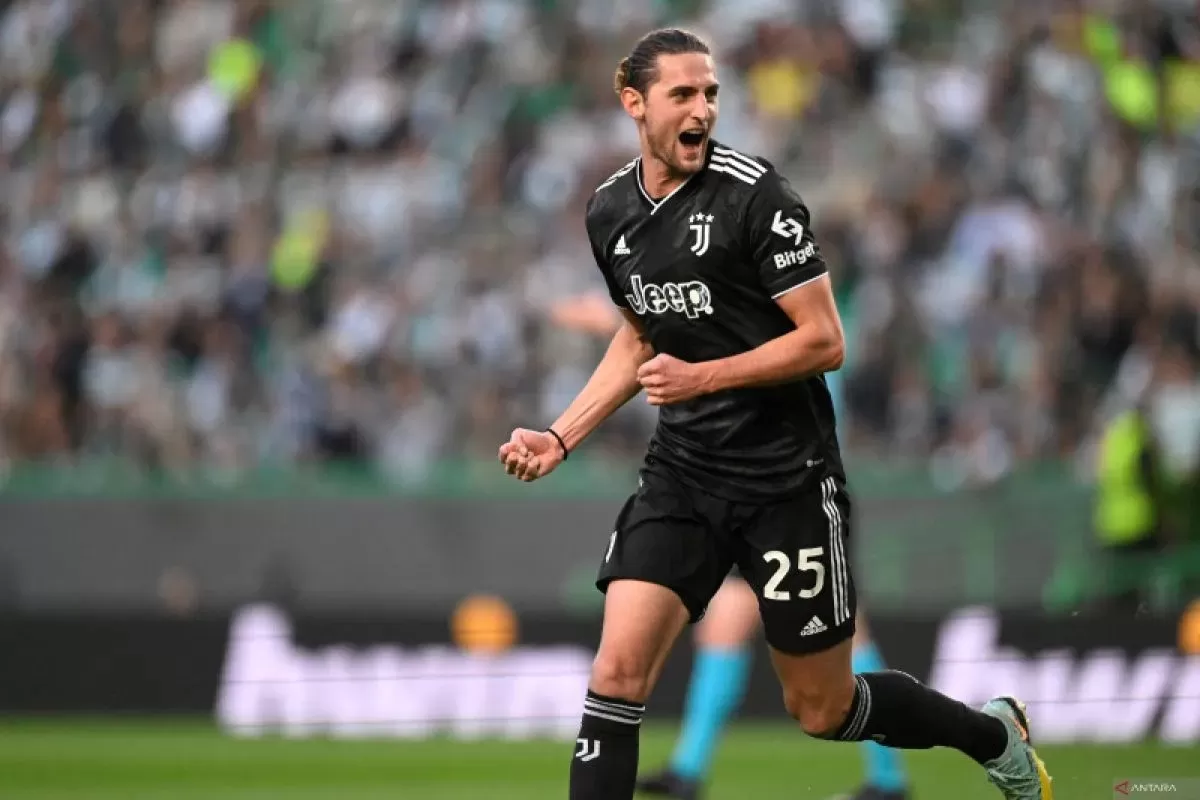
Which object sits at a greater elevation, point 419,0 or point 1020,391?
point 419,0

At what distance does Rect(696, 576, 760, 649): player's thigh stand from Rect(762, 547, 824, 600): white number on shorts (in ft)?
8.81

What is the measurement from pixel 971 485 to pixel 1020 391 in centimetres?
120

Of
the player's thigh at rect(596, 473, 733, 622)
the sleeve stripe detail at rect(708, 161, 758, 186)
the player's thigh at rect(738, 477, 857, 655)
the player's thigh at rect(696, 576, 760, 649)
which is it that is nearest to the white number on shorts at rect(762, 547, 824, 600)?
the player's thigh at rect(738, 477, 857, 655)

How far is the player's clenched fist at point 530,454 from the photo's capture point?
6.55 meters

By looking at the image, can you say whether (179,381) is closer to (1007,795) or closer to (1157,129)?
(1157,129)

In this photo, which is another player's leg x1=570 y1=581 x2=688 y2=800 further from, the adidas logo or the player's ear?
the player's ear

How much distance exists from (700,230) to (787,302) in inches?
15.2

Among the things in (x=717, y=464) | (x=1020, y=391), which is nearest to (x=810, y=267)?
(x=717, y=464)

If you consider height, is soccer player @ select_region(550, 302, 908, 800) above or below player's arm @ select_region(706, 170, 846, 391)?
below

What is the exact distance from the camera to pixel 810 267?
630 cm

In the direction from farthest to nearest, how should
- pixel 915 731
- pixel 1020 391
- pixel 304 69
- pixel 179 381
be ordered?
pixel 304 69
pixel 179 381
pixel 1020 391
pixel 915 731

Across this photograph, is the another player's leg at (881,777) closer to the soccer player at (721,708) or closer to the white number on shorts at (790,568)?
the soccer player at (721,708)

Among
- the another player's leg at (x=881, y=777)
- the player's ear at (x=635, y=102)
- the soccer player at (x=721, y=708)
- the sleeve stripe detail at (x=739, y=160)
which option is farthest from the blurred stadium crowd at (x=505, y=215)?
the player's ear at (x=635, y=102)

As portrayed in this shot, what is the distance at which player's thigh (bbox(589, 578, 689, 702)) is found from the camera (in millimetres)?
6375
